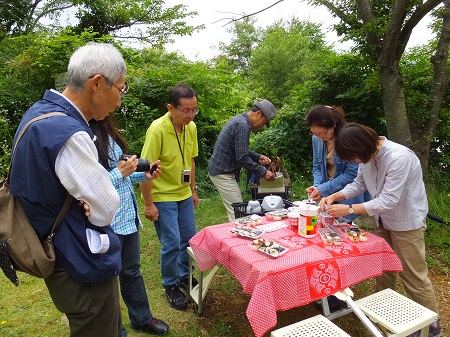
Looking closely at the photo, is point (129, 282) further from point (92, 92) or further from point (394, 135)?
Answer: point (394, 135)

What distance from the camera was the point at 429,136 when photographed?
4133 millimetres

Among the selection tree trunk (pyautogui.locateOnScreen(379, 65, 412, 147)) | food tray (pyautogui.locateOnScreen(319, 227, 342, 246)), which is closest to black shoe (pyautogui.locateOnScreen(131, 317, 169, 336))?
food tray (pyautogui.locateOnScreen(319, 227, 342, 246))

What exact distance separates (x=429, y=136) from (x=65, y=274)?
4317mm

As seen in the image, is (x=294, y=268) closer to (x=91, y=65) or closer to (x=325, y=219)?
(x=325, y=219)

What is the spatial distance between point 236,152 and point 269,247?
4.24 ft

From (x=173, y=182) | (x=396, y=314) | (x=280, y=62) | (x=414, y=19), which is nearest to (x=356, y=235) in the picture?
(x=396, y=314)

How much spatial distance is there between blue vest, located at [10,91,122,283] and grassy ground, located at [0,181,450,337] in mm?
1388

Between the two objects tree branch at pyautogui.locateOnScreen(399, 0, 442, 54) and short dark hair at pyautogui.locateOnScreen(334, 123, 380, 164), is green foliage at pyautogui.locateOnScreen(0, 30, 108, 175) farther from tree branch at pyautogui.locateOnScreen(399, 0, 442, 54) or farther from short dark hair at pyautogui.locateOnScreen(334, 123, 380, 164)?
short dark hair at pyautogui.locateOnScreen(334, 123, 380, 164)

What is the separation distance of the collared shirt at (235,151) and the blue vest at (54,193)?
1766 mm

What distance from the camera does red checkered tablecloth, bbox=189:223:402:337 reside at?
5.44 ft

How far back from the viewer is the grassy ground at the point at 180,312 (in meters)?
2.51

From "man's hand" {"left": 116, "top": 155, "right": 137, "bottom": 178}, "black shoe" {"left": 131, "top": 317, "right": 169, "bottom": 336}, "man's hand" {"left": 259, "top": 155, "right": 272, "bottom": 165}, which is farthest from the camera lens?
"man's hand" {"left": 259, "top": 155, "right": 272, "bottom": 165}

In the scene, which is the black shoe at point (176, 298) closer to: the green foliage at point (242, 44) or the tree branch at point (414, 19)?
the tree branch at point (414, 19)

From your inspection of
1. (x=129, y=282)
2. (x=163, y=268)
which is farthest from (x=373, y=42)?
(x=129, y=282)
